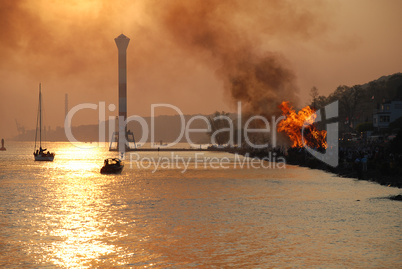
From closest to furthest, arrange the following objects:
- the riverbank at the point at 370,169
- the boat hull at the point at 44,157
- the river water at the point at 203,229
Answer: the river water at the point at 203,229 → the riverbank at the point at 370,169 → the boat hull at the point at 44,157

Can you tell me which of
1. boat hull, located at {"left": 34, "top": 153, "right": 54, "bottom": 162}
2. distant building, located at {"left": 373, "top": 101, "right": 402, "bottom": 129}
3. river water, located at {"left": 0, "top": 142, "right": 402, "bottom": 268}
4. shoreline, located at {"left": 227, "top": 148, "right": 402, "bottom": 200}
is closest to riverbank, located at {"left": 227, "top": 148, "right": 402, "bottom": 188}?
shoreline, located at {"left": 227, "top": 148, "right": 402, "bottom": 200}

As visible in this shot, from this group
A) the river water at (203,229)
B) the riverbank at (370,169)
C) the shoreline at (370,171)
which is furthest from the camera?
the riverbank at (370,169)

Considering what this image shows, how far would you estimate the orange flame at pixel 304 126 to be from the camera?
4326 inches

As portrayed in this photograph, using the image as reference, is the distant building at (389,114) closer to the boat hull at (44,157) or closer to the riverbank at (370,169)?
the riverbank at (370,169)

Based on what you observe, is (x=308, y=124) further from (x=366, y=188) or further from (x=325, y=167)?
(x=366, y=188)

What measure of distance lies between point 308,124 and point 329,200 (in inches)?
2620

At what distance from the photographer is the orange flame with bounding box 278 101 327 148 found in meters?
110

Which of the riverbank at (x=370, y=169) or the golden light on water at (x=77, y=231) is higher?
the riverbank at (x=370, y=169)

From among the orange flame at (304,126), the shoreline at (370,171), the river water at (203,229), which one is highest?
the orange flame at (304,126)

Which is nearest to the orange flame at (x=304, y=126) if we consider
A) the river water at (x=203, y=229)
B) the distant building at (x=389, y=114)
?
the distant building at (x=389, y=114)

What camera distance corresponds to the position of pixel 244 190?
187 ft

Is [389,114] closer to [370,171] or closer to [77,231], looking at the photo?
[370,171]

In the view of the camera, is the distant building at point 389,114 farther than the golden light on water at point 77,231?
Yes

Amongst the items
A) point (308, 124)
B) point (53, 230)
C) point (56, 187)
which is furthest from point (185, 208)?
point (308, 124)
